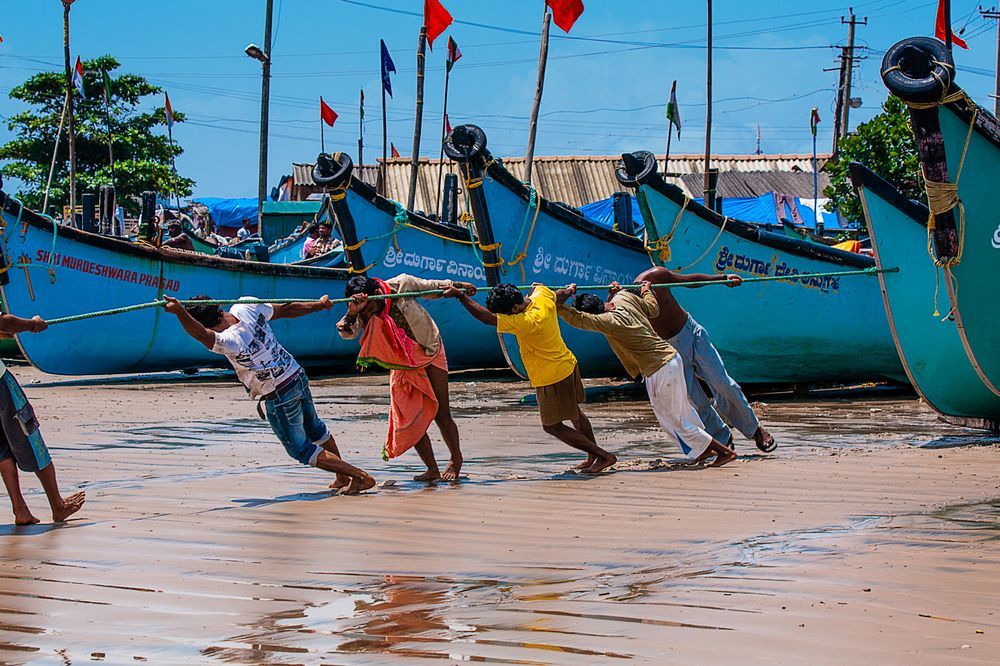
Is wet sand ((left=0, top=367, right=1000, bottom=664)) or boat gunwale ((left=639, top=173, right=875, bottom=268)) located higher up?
boat gunwale ((left=639, top=173, right=875, bottom=268))

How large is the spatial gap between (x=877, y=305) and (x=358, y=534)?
8480 mm

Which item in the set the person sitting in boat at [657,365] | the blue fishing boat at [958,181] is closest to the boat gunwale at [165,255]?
the person sitting in boat at [657,365]

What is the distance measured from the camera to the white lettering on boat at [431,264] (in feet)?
51.2

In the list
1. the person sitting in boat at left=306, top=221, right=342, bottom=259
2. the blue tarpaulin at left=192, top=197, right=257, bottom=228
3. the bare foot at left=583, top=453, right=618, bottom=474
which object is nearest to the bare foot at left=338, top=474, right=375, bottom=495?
the bare foot at left=583, top=453, right=618, bottom=474

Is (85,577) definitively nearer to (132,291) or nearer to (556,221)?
(556,221)

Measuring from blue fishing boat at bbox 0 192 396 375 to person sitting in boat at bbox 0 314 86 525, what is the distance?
7.53 m

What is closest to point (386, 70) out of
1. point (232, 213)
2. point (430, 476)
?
point (232, 213)

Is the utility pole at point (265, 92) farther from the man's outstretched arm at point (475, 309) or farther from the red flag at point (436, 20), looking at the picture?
the man's outstretched arm at point (475, 309)

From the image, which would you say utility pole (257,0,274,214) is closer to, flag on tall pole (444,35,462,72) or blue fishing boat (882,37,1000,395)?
flag on tall pole (444,35,462,72)

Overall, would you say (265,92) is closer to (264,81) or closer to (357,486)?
(264,81)

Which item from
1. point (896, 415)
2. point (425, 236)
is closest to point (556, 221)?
point (425, 236)

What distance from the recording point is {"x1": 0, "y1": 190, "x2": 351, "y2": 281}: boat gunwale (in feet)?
47.5

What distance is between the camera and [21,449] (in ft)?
21.1

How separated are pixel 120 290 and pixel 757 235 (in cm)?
788
